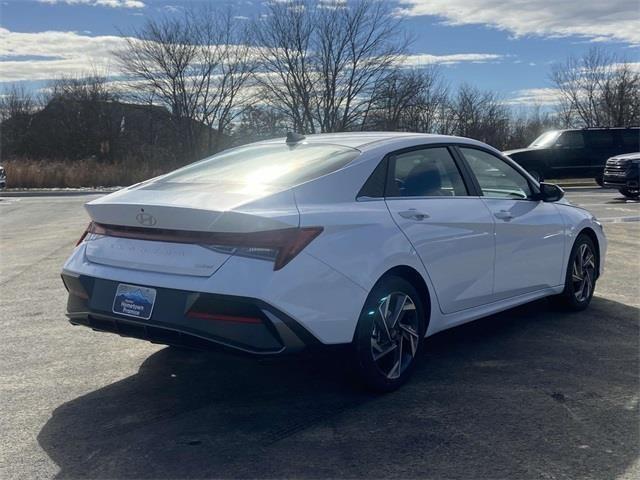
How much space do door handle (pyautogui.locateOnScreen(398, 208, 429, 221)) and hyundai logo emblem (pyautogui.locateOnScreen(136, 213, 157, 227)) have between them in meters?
1.46

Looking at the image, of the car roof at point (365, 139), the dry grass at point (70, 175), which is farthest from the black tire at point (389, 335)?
the dry grass at point (70, 175)

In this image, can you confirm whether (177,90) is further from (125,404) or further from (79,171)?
(125,404)

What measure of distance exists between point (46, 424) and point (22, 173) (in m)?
29.8

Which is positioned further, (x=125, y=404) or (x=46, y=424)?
(x=125, y=404)

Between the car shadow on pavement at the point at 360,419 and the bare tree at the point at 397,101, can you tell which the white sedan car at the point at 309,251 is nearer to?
the car shadow on pavement at the point at 360,419

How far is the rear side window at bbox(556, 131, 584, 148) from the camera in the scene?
73.3 ft

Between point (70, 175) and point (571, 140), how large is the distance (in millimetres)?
22016

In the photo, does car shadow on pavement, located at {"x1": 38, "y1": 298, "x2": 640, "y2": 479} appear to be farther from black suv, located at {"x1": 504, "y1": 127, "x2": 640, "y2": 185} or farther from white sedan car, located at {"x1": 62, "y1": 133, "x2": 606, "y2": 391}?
black suv, located at {"x1": 504, "y1": 127, "x2": 640, "y2": 185}

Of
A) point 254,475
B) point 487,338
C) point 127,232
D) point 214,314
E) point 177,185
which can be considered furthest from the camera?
point 487,338

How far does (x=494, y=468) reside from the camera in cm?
304

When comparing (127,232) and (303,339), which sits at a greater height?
(127,232)

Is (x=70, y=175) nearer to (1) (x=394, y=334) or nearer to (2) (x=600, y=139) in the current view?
(2) (x=600, y=139)

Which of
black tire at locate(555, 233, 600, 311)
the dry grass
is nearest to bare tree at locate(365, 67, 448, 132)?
the dry grass

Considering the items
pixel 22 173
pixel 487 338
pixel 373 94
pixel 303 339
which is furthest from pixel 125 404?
pixel 373 94
